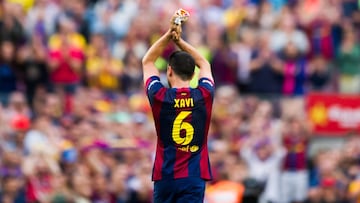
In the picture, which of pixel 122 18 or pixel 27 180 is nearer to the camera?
pixel 27 180

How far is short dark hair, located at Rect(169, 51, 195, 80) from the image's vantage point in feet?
37.9

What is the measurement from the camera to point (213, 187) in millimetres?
15523

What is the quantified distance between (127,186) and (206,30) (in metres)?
5.79

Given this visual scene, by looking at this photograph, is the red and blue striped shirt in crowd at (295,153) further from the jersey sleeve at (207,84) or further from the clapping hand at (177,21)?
the clapping hand at (177,21)

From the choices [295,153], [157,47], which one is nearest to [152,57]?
[157,47]

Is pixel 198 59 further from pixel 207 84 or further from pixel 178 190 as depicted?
pixel 178 190

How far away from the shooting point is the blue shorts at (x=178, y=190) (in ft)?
38.0

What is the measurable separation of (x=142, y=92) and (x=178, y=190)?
10344mm

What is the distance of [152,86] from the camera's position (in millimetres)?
11664

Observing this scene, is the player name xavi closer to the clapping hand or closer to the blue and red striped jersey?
the blue and red striped jersey

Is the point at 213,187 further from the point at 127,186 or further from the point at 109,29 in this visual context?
the point at 109,29

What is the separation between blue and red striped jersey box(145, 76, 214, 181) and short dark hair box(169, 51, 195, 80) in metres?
0.16

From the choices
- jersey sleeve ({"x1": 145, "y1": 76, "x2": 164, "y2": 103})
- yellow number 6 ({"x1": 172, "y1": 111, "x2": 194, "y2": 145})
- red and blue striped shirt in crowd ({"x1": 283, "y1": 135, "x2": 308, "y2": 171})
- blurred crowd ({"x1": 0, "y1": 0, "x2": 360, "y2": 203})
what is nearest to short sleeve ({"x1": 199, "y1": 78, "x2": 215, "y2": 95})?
yellow number 6 ({"x1": 172, "y1": 111, "x2": 194, "y2": 145})

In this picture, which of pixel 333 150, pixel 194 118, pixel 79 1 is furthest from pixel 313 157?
pixel 194 118
